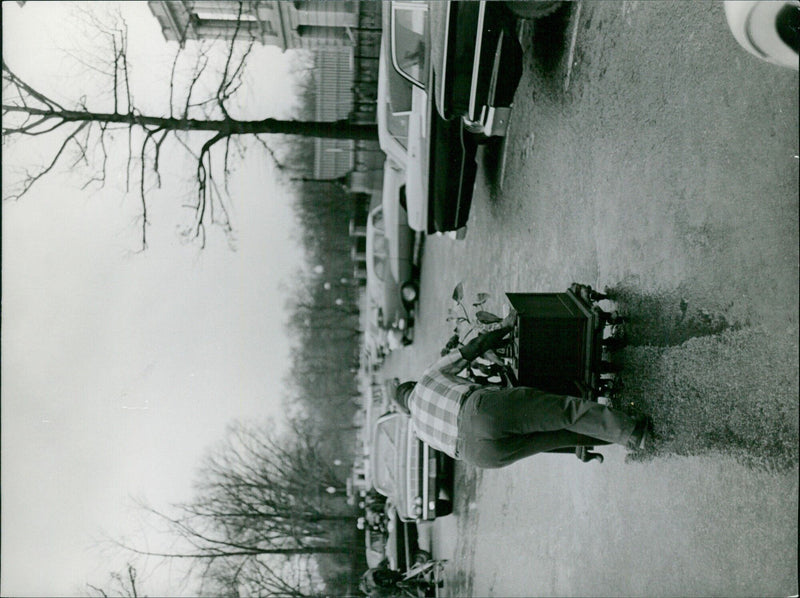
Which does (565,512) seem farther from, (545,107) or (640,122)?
(545,107)

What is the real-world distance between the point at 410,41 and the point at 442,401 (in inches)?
193

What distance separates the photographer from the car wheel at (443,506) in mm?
9438

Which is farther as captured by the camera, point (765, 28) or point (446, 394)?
point (446, 394)

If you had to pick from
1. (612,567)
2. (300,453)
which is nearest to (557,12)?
(612,567)

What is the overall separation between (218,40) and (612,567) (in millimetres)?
6849

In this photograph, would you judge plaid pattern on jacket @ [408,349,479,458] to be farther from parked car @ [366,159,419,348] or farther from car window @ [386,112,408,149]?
parked car @ [366,159,419,348]

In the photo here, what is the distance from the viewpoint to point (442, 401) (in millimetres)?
4641

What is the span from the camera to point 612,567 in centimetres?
479

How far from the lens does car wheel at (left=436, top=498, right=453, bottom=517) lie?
31.0 ft

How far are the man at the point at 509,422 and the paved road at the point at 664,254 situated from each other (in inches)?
14.8

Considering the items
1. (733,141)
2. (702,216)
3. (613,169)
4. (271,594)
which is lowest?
(271,594)

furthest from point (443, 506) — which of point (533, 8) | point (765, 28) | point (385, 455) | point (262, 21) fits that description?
point (765, 28)

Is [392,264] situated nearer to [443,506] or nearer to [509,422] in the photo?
[443,506]

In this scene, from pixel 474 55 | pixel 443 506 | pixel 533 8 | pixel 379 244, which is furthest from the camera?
pixel 379 244
